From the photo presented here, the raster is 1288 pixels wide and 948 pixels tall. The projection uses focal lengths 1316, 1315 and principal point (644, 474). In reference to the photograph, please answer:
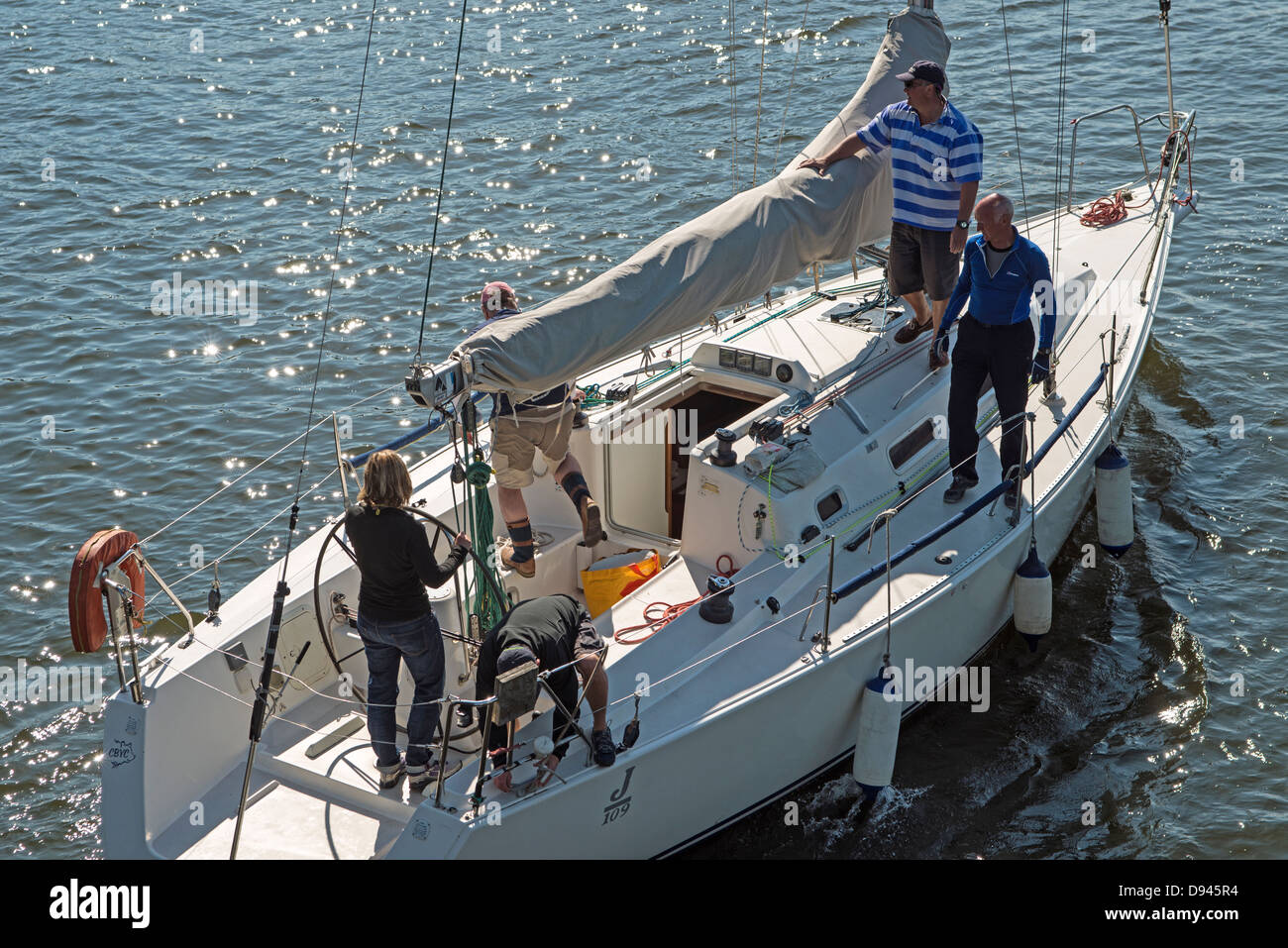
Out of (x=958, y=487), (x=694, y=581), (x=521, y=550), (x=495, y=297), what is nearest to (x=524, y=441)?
(x=521, y=550)

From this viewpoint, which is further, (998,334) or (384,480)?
(998,334)

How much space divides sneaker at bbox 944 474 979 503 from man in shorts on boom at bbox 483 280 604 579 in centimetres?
207

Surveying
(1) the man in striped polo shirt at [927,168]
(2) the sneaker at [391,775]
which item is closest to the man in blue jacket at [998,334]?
(1) the man in striped polo shirt at [927,168]

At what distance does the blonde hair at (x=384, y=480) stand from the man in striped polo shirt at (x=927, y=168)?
3.44 m

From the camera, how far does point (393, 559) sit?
5.49 metres

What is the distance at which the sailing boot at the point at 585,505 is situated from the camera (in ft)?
23.0

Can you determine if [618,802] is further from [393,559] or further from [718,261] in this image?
[718,261]

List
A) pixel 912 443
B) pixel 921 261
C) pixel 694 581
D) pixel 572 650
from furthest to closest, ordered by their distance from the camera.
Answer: pixel 921 261 < pixel 912 443 < pixel 694 581 < pixel 572 650

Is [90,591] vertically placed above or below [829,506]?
above

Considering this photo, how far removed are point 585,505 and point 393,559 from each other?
1.72m

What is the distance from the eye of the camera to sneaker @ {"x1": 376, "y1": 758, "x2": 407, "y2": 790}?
5918 mm
